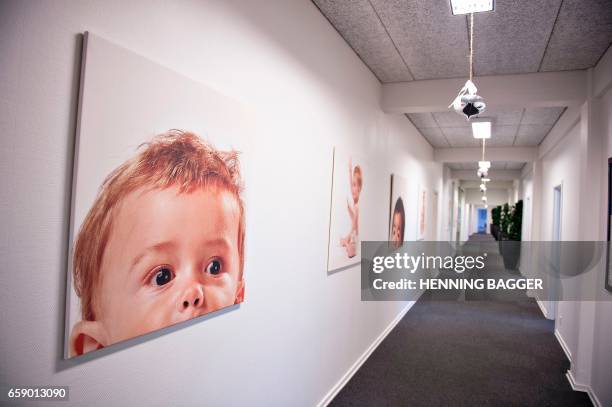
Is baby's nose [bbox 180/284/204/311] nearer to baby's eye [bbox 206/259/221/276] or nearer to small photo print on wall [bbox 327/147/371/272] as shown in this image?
baby's eye [bbox 206/259/221/276]

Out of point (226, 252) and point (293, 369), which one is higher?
point (226, 252)

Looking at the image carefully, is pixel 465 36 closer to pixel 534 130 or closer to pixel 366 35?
pixel 366 35

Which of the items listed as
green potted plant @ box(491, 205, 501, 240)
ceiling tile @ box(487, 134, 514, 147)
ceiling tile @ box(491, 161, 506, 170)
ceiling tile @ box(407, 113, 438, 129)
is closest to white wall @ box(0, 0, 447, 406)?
ceiling tile @ box(407, 113, 438, 129)

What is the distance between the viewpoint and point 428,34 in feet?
10.1

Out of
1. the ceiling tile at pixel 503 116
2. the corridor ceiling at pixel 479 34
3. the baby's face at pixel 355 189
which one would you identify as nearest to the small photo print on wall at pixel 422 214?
the ceiling tile at pixel 503 116

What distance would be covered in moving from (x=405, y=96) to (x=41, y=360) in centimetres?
394

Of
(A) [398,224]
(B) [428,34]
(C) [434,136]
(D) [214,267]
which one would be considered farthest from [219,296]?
(C) [434,136]

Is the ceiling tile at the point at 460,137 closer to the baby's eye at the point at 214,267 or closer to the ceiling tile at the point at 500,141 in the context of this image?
the ceiling tile at the point at 500,141

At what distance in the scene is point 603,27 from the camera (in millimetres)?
2770

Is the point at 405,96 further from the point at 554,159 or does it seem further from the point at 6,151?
the point at 6,151

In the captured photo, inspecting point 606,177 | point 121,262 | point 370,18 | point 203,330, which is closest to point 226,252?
point 203,330

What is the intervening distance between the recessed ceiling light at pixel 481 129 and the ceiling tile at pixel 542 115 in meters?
0.46

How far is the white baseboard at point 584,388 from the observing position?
10.8 ft

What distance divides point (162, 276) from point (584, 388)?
12.7 feet
